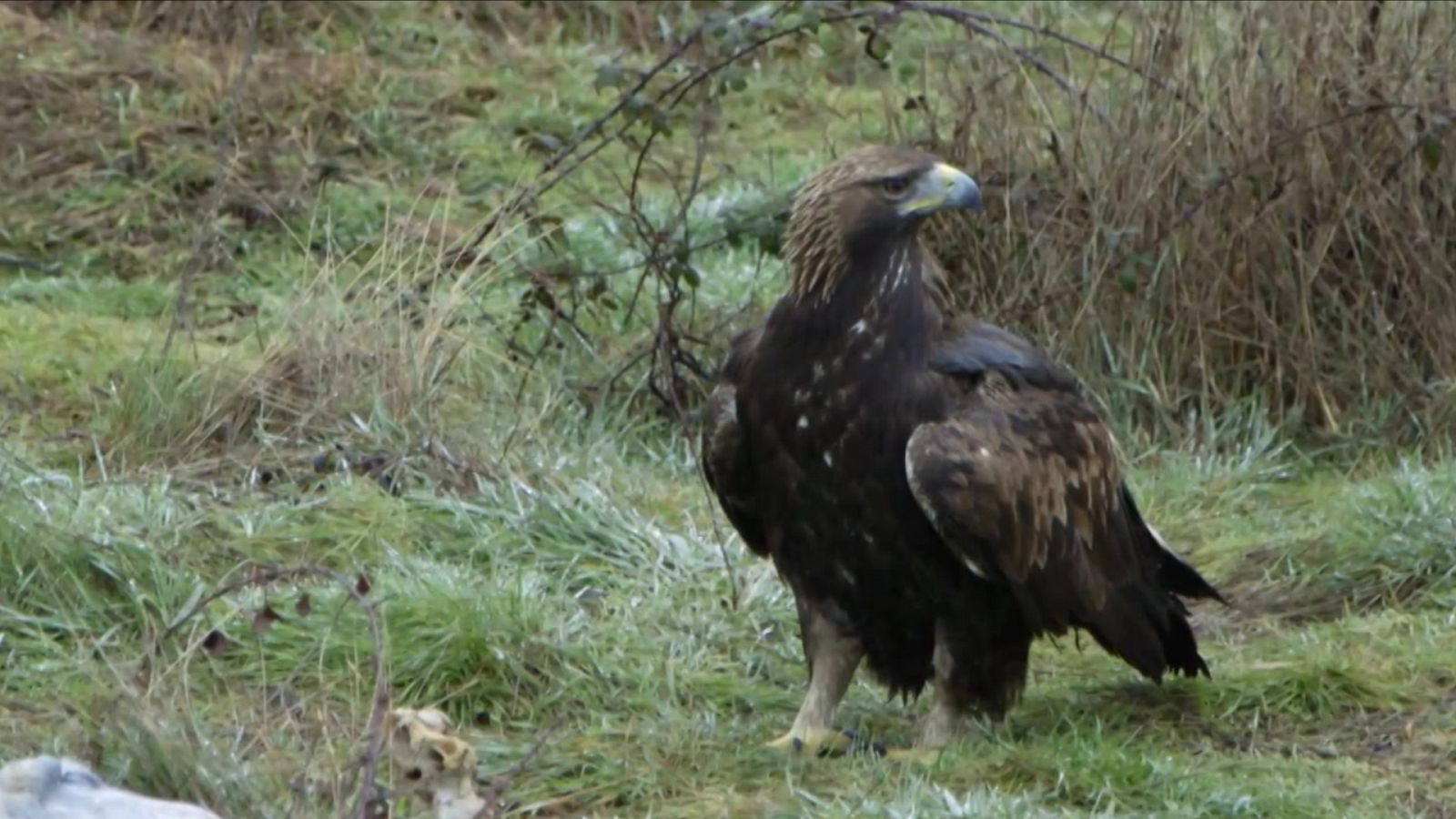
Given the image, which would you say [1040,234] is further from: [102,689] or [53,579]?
[102,689]

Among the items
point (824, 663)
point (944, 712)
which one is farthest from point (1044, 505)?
point (824, 663)

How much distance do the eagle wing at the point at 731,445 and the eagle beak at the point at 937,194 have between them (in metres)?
0.45

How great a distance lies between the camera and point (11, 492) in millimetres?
6289

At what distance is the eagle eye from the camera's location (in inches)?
217

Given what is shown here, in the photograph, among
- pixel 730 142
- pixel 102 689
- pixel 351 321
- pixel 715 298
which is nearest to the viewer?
pixel 102 689

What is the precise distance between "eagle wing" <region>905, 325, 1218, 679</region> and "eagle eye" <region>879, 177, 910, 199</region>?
1.10 ft

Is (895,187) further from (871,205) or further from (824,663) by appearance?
(824,663)

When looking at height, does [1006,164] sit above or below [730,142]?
above

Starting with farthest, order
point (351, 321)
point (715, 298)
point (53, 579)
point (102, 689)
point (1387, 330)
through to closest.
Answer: point (715, 298) → point (1387, 330) → point (351, 321) → point (53, 579) → point (102, 689)

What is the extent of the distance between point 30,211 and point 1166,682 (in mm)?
5255

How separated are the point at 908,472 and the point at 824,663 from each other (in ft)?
1.90

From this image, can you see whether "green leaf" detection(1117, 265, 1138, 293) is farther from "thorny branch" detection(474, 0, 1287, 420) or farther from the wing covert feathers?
the wing covert feathers

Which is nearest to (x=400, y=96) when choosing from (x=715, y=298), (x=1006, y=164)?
(x=715, y=298)

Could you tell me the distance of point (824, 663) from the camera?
5672mm
